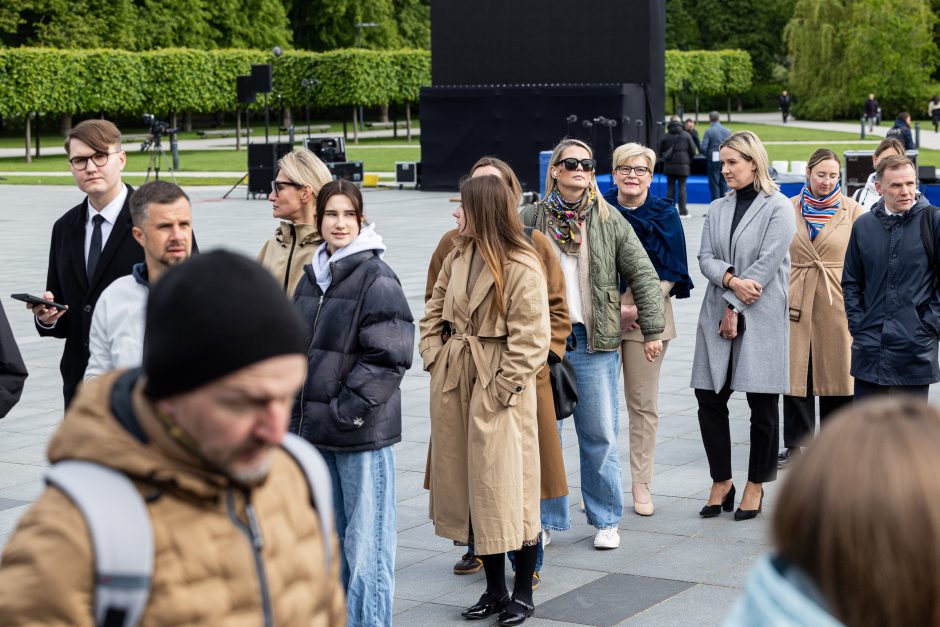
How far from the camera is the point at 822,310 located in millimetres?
7617

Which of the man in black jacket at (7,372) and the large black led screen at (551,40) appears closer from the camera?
the man in black jacket at (7,372)

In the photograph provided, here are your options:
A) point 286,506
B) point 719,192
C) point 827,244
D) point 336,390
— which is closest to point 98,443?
point 286,506

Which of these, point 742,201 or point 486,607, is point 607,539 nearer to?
point 486,607

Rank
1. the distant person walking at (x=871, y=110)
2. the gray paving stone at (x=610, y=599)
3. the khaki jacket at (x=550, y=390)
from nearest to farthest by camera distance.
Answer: the gray paving stone at (x=610, y=599)
the khaki jacket at (x=550, y=390)
the distant person walking at (x=871, y=110)

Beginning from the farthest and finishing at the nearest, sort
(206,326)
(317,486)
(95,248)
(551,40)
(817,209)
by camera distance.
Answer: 1. (551,40)
2. (817,209)
3. (95,248)
4. (317,486)
5. (206,326)

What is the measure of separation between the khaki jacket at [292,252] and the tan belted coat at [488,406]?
1.98 ft

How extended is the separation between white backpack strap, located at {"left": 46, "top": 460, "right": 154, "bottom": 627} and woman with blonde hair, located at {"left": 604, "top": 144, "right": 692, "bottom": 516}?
16.0 feet

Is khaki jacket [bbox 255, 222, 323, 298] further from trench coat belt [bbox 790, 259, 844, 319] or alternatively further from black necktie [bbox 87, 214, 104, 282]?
trench coat belt [bbox 790, 259, 844, 319]

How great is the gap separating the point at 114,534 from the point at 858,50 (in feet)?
212

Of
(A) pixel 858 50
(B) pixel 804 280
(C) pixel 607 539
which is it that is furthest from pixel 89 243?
(A) pixel 858 50

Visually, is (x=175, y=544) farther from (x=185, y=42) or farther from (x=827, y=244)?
(x=185, y=42)

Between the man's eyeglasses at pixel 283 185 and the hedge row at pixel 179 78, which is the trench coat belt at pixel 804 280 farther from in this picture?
the hedge row at pixel 179 78

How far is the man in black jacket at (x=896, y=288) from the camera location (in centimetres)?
648

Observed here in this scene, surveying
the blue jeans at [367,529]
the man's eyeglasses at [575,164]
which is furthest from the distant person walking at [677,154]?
the blue jeans at [367,529]
